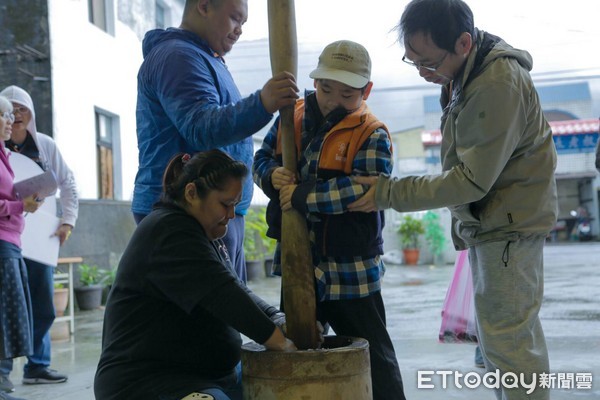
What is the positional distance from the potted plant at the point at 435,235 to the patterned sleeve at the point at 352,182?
38.6 ft

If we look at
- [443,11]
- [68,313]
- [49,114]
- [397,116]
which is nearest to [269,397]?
[443,11]

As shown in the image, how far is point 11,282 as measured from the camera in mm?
3631

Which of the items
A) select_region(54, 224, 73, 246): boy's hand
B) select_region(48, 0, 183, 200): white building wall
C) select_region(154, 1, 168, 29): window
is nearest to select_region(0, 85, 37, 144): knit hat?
select_region(54, 224, 73, 246): boy's hand

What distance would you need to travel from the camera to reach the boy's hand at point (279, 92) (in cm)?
217

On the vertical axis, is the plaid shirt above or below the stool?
above

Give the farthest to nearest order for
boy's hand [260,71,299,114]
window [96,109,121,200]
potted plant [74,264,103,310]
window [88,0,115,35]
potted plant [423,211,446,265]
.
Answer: potted plant [423,211,446,265], window [88,0,115,35], window [96,109,121,200], potted plant [74,264,103,310], boy's hand [260,71,299,114]

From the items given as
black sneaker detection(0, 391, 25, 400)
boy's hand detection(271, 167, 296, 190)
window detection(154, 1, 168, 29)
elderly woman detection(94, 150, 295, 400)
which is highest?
window detection(154, 1, 168, 29)

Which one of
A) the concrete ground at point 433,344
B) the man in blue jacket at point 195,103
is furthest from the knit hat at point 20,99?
the man in blue jacket at point 195,103

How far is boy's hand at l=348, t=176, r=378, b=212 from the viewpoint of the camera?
2262 mm

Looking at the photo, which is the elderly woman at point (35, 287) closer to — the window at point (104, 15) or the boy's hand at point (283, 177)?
the boy's hand at point (283, 177)

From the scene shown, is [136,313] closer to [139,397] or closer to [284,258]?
[139,397]

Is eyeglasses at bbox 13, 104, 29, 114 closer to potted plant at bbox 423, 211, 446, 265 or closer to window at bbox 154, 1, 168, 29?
window at bbox 154, 1, 168, 29

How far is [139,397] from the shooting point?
209cm

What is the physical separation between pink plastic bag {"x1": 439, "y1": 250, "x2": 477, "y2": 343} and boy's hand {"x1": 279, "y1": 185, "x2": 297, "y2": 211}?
1.54 m
